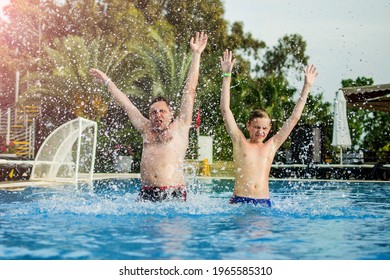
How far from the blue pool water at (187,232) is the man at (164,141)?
0.18m

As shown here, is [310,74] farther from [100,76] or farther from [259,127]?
[100,76]

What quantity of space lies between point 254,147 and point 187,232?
131 cm

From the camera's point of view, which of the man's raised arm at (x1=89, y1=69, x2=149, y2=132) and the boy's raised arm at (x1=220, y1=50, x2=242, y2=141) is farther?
the man's raised arm at (x1=89, y1=69, x2=149, y2=132)

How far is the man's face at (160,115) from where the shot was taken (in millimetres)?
5473

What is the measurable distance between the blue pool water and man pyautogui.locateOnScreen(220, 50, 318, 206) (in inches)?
6.4

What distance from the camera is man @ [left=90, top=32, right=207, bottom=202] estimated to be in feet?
18.2

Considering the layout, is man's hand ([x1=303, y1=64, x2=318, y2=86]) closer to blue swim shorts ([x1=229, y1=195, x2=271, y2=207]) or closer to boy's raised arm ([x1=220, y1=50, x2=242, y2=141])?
boy's raised arm ([x1=220, y1=50, x2=242, y2=141])

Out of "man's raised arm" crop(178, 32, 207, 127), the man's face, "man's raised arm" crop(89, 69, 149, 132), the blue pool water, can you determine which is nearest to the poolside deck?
the blue pool water

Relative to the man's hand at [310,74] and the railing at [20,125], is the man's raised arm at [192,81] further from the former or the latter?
the railing at [20,125]

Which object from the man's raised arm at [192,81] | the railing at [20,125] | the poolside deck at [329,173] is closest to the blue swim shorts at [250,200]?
the man's raised arm at [192,81]

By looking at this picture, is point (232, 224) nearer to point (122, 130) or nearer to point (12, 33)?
point (122, 130)

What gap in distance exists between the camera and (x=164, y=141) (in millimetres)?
5719
